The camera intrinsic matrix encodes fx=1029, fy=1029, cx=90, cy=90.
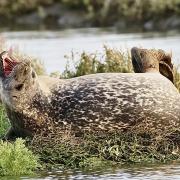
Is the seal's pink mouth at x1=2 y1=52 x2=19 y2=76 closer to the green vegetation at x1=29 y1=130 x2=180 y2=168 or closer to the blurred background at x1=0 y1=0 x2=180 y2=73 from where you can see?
the green vegetation at x1=29 y1=130 x2=180 y2=168

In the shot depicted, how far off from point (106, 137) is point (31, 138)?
3.07ft

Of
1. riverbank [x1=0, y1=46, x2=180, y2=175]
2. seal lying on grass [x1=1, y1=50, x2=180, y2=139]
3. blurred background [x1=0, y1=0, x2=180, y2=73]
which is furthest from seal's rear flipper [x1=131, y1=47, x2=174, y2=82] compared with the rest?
blurred background [x1=0, y1=0, x2=180, y2=73]

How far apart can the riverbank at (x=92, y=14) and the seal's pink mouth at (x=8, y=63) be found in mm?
23856

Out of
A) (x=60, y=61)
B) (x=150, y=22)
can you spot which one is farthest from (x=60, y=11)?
(x=60, y=61)

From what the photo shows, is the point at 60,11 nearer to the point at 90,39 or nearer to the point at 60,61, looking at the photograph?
the point at 90,39

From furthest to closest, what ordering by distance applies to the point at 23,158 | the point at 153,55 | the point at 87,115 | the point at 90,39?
the point at 90,39 → the point at 153,55 → the point at 87,115 → the point at 23,158

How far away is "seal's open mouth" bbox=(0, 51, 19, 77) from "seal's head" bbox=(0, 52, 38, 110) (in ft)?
0.92

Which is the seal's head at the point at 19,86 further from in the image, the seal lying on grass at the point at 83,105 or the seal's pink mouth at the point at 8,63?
the seal's pink mouth at the point at 8,63

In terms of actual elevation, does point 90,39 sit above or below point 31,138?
above

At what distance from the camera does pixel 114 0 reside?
139 ft

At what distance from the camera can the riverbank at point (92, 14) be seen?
125 feet

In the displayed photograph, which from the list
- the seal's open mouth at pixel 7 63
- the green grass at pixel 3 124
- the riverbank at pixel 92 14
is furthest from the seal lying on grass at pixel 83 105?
the riverbank at pixel 92 14

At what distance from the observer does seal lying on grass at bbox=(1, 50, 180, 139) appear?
12648 millimetres

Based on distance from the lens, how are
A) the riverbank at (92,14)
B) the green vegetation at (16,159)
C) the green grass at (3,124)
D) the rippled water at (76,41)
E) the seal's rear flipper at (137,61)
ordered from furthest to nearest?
the riverbank at (92,14) → the rippled water at (76,41) → the seal's rear flipper at (137,61) → the green grass at (3,124) → the green vegetation at (16,159)
